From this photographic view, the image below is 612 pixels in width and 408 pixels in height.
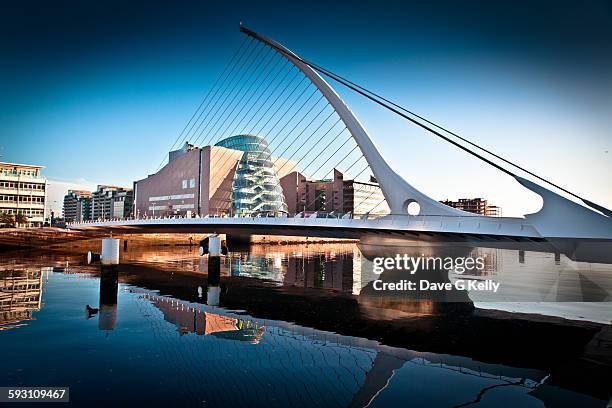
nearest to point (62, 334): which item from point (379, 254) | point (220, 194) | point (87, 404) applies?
point (87, 404)

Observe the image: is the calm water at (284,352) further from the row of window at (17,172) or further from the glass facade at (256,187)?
the row of window at (17,172)

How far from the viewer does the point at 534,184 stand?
18.1 metres

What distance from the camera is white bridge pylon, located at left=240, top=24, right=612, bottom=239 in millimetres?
16609

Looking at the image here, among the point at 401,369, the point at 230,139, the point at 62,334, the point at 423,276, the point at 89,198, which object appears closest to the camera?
the point at 401,369

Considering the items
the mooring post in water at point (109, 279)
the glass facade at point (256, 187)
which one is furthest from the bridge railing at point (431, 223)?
the glass facade at point (256, 187)

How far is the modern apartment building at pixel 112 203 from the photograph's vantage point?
15062cm

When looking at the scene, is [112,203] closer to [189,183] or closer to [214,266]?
[189,183]

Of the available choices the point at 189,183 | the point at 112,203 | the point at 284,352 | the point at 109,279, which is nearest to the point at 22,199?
the point at 189,183

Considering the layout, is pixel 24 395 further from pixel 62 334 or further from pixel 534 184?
pixel 534 184

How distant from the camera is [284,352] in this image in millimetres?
12555

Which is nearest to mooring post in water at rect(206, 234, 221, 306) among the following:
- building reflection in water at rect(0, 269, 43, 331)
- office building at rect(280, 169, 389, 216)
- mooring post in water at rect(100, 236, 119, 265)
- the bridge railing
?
the bridge railing

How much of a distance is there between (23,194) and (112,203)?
8321cm

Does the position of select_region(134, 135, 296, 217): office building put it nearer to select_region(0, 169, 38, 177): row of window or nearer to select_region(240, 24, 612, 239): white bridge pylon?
select_region(0, 169, 38, 177): row of window

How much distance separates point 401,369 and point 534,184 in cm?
1209
